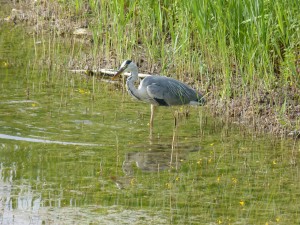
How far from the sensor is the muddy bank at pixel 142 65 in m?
9.44

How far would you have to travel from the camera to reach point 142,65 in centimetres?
1205

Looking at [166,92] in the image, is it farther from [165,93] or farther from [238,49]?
[238,49]

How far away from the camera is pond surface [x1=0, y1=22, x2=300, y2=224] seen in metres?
6.48

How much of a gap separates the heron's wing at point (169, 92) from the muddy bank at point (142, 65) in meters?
0.50

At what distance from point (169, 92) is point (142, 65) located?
2.46 metres

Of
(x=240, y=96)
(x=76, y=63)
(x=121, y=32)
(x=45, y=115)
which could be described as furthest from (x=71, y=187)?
(x=76, y=63)

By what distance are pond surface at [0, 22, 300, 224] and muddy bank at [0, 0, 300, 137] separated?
9.1 inches

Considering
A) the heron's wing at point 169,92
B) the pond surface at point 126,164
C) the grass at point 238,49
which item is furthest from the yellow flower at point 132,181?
the grass at point 238,49

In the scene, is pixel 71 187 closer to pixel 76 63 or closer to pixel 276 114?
pixel 276 114

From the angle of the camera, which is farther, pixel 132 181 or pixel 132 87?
pixel 132 87

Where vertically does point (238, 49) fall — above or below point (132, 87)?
above

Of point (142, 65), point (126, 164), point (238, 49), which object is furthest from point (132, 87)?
point (142, 65)

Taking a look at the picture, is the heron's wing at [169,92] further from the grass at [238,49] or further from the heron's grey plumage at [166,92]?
the grass at [238,49]

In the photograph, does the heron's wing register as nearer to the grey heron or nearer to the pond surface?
the grey heron
